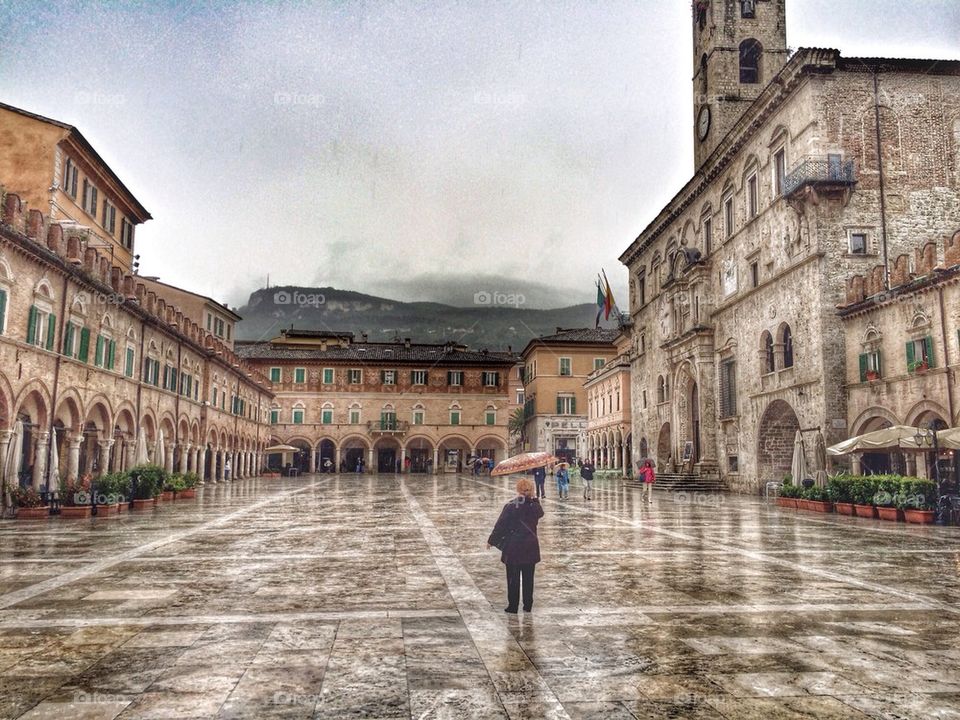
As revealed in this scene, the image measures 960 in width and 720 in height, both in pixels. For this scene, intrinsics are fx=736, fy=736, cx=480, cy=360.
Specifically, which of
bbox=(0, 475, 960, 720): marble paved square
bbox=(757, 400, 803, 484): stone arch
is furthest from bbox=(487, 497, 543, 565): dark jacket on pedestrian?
bbox=(757, 400, 803, 484): stone arch

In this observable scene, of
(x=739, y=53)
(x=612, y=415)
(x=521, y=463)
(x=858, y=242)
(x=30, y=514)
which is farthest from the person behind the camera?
(x=612, y=415)

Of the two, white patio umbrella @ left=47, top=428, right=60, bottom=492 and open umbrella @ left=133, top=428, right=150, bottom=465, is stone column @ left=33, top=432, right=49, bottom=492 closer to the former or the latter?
white patio umbrella @ left=47, top=428, right=60, bottom=492

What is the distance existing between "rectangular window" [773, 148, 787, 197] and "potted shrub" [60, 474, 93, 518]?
26211 mm

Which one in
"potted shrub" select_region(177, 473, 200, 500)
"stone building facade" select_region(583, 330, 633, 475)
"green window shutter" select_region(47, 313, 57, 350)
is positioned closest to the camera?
"green window shutter" select_region(47, 313, 57, 350)

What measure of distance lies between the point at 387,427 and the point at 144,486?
4881cm

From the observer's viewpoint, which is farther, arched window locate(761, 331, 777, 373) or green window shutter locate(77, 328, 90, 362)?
arched window locate(761, 331, 777, 373)

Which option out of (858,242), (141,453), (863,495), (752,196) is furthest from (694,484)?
(141,453)

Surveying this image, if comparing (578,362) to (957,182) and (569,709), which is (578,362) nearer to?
(957,182)

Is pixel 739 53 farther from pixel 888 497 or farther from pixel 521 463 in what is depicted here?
pixel 521 463

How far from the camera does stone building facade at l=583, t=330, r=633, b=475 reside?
54.2m

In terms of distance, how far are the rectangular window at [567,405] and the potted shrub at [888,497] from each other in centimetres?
5471

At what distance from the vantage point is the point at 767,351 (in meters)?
30.8

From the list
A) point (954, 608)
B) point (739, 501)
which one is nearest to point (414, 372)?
point (739, 501)

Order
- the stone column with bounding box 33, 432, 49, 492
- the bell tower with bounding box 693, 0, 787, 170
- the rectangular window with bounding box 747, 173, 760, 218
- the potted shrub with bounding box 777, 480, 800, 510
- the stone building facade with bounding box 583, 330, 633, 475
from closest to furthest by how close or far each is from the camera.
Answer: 1. the stone column with bounding box 33, 432, 49, 492
2. the potted shrub with bounding box 777, 480, 800, 510
3. the rectangular window with bounding box 747, 173, 760, 218
4. the bell tower with bounding box 693, 0, 787, 170
5. the stone building facade with bounding box 583, 330, 633, 475
